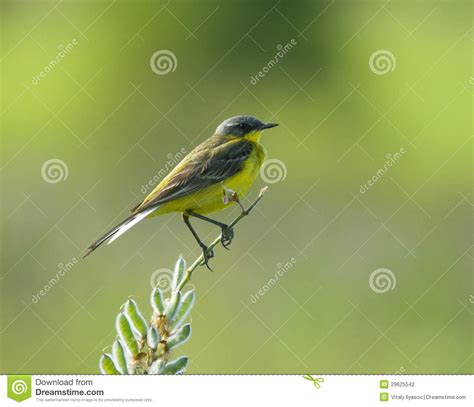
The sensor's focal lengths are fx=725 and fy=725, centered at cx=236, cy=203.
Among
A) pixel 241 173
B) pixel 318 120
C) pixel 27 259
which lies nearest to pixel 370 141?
pixel 318 120

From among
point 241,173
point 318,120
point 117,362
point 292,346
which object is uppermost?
point 318,120

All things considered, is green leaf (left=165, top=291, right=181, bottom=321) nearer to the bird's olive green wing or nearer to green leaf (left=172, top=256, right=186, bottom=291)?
green leaf (left=172, top=256, right=186, bottom=291)

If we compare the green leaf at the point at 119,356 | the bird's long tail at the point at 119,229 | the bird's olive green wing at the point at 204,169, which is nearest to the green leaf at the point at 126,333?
the green leaf at the point at 119,356

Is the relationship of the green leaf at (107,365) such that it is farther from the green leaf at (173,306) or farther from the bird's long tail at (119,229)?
the bird's long tail at (119,229)

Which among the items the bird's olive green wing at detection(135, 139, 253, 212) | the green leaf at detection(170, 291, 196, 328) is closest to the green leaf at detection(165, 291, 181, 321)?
the green leaf at detection(170, 291, 196, 328)

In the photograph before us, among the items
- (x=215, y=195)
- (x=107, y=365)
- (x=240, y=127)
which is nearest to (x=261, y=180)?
(x=240, y=127)

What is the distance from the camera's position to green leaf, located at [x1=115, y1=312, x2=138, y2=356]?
1.56 m

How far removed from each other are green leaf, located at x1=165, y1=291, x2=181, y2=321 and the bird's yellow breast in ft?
6.32

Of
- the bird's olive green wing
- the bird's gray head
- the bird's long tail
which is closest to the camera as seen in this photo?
the bird's long tail

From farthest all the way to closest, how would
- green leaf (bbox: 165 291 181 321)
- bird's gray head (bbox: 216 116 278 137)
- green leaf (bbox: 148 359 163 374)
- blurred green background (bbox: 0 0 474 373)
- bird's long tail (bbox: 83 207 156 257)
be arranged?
blurred green background (bbox: 0 0 474 373) → bird's gray head (bbox: 216 116 278 137) → bird's long tail (bbox: 83 207 156 257) → green leaf (bbox: 165 291 181 321) → green leaf (bbox: 148 359 163 374)

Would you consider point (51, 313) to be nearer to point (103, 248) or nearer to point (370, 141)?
point (103, 248)

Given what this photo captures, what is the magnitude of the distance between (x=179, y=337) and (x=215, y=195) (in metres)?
2.33

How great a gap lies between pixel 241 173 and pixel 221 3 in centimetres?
618

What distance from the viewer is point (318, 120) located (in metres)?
9.09
